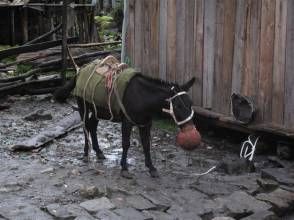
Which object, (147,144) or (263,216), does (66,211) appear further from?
(263,216)

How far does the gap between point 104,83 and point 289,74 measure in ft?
7.59

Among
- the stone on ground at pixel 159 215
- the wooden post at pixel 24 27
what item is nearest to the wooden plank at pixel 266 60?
the stone on ground at pixel 159 215

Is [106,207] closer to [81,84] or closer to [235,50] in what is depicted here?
[81,84]

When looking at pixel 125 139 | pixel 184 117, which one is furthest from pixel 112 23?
pixel 184 117

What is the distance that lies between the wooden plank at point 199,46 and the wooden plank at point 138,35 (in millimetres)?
1435

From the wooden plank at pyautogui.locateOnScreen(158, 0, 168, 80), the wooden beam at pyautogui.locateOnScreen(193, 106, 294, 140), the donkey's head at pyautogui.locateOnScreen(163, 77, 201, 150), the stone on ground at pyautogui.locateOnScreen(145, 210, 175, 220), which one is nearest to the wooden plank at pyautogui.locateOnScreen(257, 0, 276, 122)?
the wooden beam at pyautogui.locateOnScreen(193, 106, 294, 140)

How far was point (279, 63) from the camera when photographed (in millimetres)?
7449

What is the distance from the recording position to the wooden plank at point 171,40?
9.22 metres

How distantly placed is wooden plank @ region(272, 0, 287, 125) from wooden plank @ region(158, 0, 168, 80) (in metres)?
2.42

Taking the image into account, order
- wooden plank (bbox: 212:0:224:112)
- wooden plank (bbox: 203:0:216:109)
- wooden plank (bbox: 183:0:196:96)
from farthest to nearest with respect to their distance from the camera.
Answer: wooden plank (bbox: 183:0:196:96)
wooden plank (bbox: 203:0:216:109)
wooden plank (bbox: 212:0:224:112)

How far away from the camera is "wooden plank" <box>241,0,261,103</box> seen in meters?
7.73

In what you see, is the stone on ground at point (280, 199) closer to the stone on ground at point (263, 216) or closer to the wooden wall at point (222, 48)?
the stone on ground at point (263, 216)

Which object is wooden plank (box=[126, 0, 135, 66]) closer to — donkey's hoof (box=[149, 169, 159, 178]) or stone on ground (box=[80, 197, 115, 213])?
donkey's hoof (box=[149, 169, 159, 178])

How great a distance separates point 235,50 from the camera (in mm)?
8125
